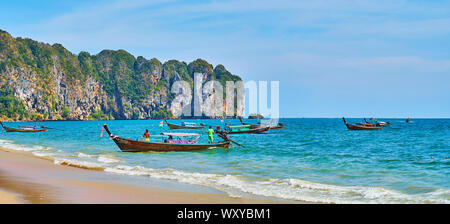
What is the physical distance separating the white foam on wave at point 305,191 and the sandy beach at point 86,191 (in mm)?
1406

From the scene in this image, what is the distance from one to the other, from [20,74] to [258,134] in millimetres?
152818

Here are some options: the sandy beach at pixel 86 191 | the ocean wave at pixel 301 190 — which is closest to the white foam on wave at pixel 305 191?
the ocean wave at pixel 301 190

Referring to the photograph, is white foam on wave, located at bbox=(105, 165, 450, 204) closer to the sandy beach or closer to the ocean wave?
the ocean wave

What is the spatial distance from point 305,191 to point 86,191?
7.29 meters

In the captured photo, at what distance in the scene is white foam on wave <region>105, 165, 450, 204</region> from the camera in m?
12.1

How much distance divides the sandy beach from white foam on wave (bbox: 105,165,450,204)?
1406 millimetres

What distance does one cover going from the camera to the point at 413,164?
22406 millimetres

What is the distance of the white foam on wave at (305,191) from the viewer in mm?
12062

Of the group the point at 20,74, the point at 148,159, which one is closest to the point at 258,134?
the point at 148,159

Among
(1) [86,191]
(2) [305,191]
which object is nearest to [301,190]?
(2) [305,191]

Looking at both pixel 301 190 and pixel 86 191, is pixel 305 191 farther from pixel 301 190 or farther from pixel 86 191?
pixel 86 191

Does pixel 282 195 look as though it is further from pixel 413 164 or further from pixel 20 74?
pixel 20 74
